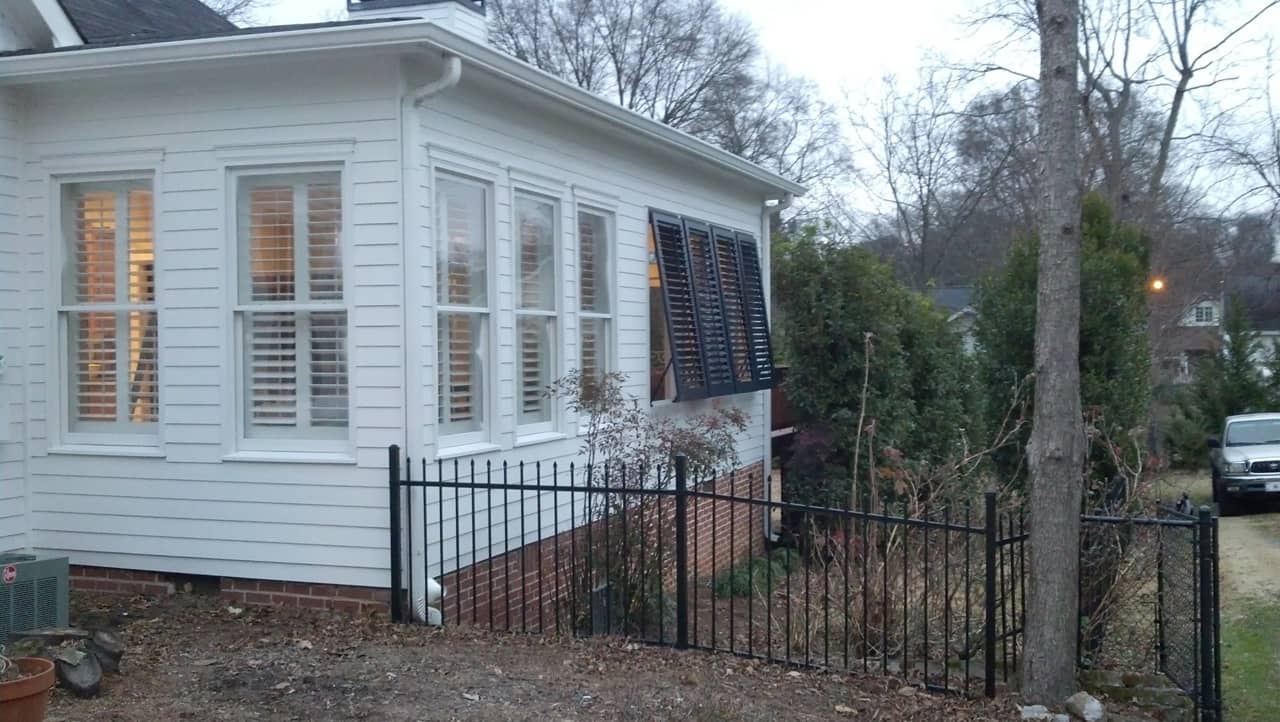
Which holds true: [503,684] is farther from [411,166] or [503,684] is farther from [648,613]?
[411,166]

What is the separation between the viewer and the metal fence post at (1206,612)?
22.0ft

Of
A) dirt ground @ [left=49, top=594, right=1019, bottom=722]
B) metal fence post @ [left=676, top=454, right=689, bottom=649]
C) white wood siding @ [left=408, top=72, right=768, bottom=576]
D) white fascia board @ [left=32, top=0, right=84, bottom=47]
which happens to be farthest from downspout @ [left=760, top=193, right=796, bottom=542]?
white fascia board @ [left=32, top=0, right=84, bottom=47]

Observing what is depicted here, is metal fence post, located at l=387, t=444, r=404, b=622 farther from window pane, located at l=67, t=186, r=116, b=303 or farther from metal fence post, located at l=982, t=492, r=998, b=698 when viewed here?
metal fence post, located at l=982, t=492, r=998, b=698

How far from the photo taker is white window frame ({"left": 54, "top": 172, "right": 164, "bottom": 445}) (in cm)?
856

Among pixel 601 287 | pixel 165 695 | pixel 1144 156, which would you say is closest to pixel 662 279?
pixel 601 287

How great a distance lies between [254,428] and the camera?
8.41 metres

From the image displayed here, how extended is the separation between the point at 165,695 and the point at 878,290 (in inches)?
399

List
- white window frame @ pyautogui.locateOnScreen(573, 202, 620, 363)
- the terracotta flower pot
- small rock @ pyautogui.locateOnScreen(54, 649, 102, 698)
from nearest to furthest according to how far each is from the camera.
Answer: the terracotta flower pot → small rock @ pyautogui.locateOnScreen(54, 649, 102, 698) → white window frame @ pyautogui.locateOnScreen(573, 202, 620, 363)

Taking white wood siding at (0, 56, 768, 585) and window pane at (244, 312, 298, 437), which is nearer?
white wood siding at (0, 56, 768, 585)

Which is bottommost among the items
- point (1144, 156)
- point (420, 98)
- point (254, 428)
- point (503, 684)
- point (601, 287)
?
point (503, 684)

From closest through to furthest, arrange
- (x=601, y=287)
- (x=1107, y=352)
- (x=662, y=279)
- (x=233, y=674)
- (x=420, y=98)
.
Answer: (x=233, y=674)
(x=420, y=98)
(x=601, y=287)
(x=662, y=279)
(x=1107, y=352)

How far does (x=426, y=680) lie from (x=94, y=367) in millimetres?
3738

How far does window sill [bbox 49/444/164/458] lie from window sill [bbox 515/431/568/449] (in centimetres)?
246

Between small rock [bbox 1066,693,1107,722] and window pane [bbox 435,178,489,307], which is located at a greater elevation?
window pane [bbox 435,178,489,307]
